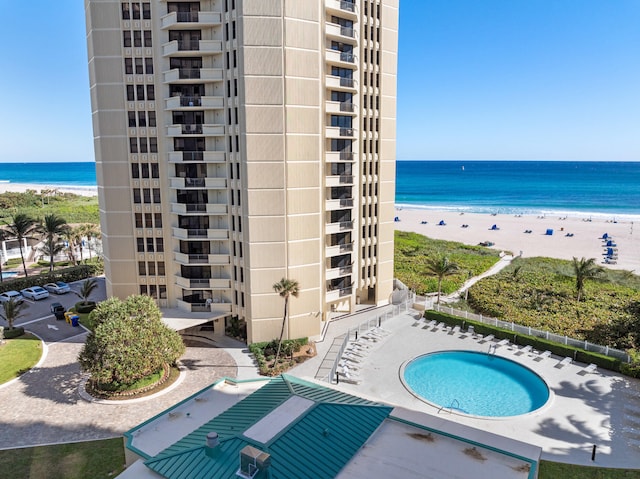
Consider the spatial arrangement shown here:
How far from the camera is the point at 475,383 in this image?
30391 millimetres

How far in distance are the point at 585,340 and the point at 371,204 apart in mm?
20814

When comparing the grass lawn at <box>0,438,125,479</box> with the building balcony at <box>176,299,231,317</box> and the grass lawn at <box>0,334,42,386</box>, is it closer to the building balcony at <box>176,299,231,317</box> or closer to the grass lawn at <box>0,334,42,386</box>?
the grass lawn at <box>0,334,42,386</box>

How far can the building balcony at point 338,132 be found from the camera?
36094 millimetres

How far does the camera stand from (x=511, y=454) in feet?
56.0

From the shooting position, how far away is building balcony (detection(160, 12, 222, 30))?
32594 mm

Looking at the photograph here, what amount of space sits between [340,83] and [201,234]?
17.0 meters

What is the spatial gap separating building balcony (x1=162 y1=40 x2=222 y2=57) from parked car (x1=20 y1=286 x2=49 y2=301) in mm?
29692

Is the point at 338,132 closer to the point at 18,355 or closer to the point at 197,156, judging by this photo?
the point at 197,156

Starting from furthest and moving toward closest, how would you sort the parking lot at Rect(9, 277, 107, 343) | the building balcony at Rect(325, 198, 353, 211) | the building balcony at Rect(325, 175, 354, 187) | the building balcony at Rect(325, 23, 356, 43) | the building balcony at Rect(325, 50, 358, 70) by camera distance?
the parking lot at Rect(9, 277, 107, 343)
the building balcony at Rect(325, 198, 353, 211)
the building balcony at Rect(325, 175, 354, 187)
the building balcony at Rect(325, 50, 358, 70)
the building balcony at Rect(325, 23, 356, 43)

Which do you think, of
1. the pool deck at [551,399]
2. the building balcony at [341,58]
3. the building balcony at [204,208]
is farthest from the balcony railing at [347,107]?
the pool deck at [551,399]

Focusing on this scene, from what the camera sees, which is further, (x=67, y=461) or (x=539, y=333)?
(x=539, y=333)

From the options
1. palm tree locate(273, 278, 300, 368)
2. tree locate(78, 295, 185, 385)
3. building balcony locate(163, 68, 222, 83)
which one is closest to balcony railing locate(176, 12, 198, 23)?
building balcony locate(163, 68, 222, 83)

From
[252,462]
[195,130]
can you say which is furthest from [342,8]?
[252,462]

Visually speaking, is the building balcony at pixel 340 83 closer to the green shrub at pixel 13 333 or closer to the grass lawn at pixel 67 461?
the grass lawn at pixel 67 461
